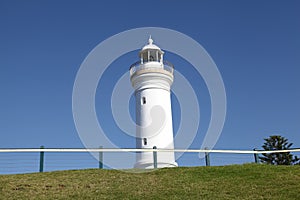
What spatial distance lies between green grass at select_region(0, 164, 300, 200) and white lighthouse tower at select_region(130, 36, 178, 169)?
6048mm

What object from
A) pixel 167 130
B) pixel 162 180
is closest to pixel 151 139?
pixel 167 130

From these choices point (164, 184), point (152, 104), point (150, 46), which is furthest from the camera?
point (150, 46)

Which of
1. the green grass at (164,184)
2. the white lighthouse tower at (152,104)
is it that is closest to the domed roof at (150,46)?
the white lighthouse tower at (152,104)

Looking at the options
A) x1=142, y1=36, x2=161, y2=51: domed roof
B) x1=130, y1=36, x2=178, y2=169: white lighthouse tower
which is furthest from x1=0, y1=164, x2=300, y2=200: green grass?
x1=142, y1=36, x2=161, y2=51: domed roof

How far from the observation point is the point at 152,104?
75.0ft

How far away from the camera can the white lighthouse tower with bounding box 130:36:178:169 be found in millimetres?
21125

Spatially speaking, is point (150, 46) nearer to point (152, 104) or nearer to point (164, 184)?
point (152, 104)

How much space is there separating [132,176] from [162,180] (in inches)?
50.3

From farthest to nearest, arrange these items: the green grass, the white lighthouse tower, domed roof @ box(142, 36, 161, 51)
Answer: domed roof @ box(142, 36, 161, 51)
the white lighthouse tower
the green grass

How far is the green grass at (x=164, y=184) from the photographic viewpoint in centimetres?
1137

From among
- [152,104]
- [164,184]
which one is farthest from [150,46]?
[164,184]

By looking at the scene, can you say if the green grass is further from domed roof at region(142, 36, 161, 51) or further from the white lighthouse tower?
domed roof at region(142, 36, 161, 51)

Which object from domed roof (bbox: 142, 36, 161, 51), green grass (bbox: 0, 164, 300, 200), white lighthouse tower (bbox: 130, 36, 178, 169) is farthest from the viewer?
domed roof (bbox: 142, 36, 161, 51)

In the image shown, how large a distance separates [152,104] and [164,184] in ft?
34.4
